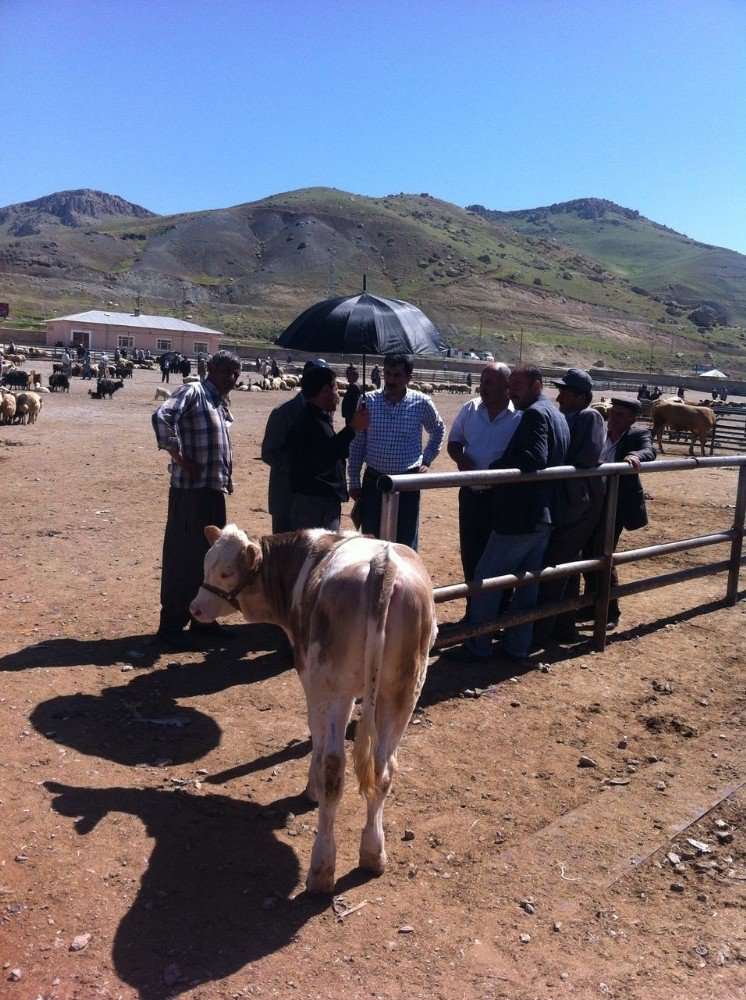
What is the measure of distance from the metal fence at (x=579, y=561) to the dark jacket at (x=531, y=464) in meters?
0.12

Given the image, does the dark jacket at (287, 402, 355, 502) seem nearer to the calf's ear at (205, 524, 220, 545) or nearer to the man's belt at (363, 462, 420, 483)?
the man's belt at (363, 462, 420, 483)

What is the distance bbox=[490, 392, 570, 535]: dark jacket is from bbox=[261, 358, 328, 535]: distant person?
55.9 inches

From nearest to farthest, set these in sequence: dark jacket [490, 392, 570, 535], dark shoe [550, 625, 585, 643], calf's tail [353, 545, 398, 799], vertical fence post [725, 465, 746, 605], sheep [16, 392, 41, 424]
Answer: calf's tail [353, 545, 398, 799], dark jacket [490, 392, 570, 535], dark shoe [550, 625, 585, 643], vertical fence post [725, 465, 746, 605], sheep [16, 392, 41, 424]

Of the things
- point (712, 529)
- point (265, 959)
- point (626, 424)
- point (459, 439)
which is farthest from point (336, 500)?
point (712, 529)

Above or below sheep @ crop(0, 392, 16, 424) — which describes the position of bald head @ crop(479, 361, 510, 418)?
above

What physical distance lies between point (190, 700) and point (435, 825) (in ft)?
6.25

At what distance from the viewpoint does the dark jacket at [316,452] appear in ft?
18.7

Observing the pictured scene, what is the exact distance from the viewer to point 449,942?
3.14 meters

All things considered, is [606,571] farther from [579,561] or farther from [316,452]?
[316,452]

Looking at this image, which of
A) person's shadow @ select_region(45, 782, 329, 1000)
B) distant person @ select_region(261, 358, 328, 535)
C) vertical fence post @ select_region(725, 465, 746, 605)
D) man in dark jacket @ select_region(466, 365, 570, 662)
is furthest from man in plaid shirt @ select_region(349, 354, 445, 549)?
vertical fence post @ select_region(725, 465, 746, 605)

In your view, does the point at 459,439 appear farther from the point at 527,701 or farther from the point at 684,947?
the point at 684,947

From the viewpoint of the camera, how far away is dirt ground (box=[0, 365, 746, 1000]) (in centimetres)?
299

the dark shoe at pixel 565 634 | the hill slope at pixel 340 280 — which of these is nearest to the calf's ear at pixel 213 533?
the dark shoe at pixel 565 634

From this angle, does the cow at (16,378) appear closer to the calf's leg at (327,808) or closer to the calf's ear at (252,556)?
the calf's ear at (252,556)
